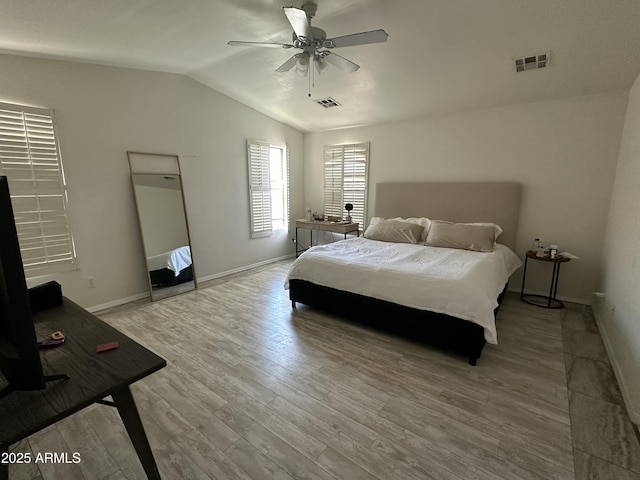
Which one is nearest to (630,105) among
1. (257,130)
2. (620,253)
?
(620,253)

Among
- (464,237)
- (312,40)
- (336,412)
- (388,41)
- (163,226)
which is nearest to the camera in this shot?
(336,412)

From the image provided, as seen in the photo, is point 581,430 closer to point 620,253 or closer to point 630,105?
point 620,253

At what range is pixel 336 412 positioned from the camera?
1901mm

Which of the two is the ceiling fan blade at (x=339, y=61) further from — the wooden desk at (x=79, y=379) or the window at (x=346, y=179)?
the wooden desk at (x=79, y=379)

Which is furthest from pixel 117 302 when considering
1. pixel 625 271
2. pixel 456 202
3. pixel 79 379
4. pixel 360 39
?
pixel 625 271

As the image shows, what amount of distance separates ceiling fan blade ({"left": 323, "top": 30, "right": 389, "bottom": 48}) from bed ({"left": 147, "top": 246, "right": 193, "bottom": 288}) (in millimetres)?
3188

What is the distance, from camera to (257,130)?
498cm

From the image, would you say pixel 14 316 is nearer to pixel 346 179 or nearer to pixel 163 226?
pixel 163 226

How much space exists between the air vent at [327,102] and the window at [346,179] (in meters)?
0.98

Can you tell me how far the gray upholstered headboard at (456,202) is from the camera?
155 inches

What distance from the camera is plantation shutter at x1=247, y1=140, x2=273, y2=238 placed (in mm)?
4961

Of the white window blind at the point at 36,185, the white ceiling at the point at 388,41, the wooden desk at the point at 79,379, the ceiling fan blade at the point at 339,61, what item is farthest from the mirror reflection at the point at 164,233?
the ceiling fan blade at the point at 339,61

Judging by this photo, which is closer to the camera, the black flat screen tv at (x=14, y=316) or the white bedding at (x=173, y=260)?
the black flat screen tv at (x=14, y=316)

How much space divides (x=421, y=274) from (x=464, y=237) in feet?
4.59
